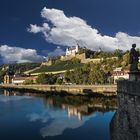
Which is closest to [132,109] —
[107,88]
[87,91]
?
[107,88]

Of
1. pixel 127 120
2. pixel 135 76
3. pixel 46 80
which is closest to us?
pixel 127 120

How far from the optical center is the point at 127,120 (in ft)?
57.8

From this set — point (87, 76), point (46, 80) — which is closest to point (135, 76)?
point (87, 76)

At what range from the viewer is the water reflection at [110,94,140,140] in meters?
15.8

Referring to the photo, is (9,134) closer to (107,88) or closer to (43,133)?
(43,133)

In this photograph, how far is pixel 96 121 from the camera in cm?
4766

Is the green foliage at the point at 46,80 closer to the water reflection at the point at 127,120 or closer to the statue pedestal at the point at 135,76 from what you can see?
the water reflection at the point at 127,120

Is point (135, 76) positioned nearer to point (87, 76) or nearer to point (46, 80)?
point (87, 76)

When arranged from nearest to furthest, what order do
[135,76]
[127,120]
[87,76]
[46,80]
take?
[127,120]
[135,76]
[87,76]
[46,80]

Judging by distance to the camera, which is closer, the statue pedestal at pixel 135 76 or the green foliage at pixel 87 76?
the statue pedestal at pixel 135 76

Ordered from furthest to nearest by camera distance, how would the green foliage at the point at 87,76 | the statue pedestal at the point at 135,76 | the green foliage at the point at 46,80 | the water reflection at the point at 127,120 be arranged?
the green foliage at the point at 46,80, the green foliage at the point at 87,76, the statue pedestal at the point at 135,76, the water reflection at the point at 127,120

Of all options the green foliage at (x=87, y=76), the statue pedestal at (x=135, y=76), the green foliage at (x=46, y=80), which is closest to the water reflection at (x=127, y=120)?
the statue pedestal at (x=135, y=76)

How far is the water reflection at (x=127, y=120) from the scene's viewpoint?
15.8 metres

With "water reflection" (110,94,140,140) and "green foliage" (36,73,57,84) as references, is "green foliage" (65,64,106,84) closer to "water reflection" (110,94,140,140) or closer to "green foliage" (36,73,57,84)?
"green foliage" (36,73,57,84)
